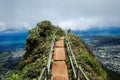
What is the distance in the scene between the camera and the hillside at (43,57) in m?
26.0

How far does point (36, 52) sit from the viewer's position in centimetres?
3578

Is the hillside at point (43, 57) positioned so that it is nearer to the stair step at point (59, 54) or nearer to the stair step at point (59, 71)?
the stair step at point (59, 71)

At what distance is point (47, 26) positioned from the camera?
4878 centimetres

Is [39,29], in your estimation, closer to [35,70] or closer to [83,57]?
[83,57]

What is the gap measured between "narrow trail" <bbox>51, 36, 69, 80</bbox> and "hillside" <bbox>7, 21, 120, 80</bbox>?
0.47m

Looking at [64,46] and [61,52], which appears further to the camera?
[64,46]

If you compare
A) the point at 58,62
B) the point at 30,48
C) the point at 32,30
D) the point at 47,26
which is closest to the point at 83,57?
the point at 58,62

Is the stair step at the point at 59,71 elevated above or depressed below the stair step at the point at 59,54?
below

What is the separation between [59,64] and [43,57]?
133 inches

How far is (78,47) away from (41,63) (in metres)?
9.70

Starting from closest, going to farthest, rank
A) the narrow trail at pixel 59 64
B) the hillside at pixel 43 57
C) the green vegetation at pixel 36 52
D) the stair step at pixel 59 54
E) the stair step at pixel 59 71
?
the stair step at pixel 59 71, the narrow trail at pixel 59 64, the hillside at pixel 43 57, the green vegetation at pixel 36 52, the stair step at pixel 59 54

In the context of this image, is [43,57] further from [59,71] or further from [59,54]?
[59,71]

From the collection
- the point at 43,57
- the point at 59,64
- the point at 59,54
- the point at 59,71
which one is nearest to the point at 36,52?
the point at 59,54

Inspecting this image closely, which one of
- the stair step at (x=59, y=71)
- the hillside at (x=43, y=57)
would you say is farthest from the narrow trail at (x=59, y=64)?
the hillside at (x=43, y=57)
